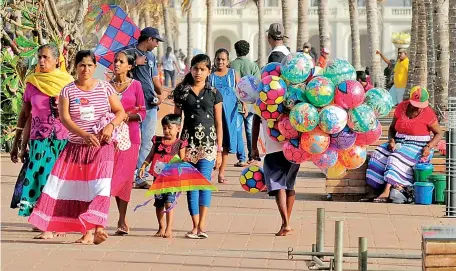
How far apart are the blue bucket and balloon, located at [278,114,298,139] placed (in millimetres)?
3703

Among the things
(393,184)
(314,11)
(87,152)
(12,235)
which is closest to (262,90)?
(87,152)

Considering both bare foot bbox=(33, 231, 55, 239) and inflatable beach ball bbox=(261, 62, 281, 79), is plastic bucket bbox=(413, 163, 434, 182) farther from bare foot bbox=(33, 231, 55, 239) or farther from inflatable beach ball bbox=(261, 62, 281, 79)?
bare foot bbox=(33, 231, 55, 239)

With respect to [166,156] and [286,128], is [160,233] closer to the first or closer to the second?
[166,156]

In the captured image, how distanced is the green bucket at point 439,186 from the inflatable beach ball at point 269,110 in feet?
12.5

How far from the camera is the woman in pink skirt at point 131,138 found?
1113 cm

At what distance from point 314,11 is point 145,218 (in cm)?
7291

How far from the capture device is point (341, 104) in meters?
10.0

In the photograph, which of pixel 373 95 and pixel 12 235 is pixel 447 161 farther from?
pixel 12 235

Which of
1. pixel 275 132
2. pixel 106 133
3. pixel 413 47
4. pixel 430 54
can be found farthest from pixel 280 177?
pixel 413 47

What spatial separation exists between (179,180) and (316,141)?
4.99ft

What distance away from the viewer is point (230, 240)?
1100 centimetres

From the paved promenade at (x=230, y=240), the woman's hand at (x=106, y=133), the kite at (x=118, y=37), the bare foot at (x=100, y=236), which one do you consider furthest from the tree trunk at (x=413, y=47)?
the bare foot at (x=100, y=236)

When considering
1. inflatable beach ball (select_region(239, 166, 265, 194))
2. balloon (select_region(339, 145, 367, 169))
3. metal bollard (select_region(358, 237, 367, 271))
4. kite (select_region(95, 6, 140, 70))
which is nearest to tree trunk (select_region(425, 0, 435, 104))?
kite (select_region(95, 6, 140, 70))

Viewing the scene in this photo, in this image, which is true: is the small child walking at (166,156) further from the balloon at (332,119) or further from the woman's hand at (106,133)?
the balloon at (332,119)
